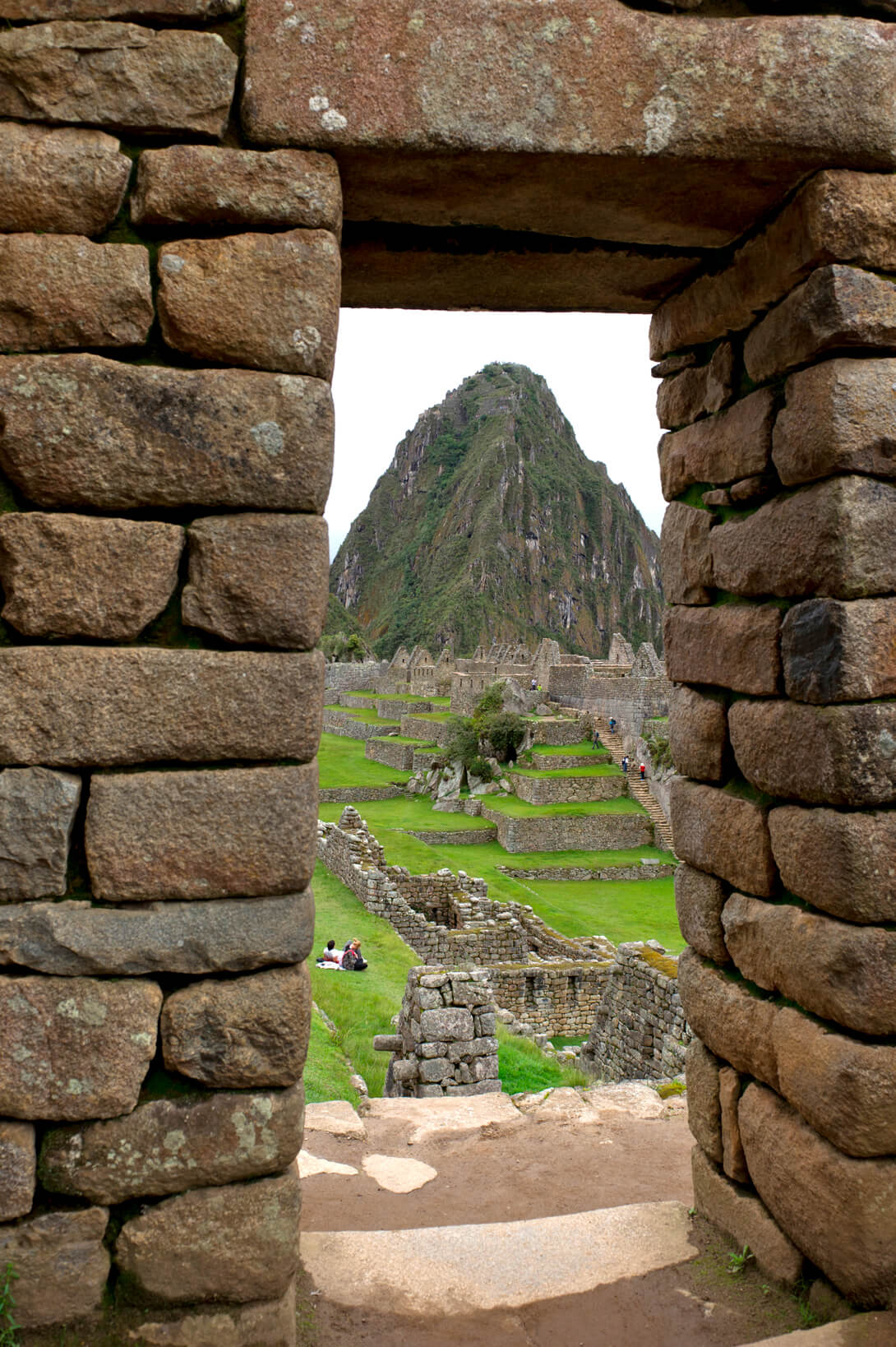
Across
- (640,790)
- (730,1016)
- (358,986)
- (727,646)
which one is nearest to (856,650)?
(727,646)

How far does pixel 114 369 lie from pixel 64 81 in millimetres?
846

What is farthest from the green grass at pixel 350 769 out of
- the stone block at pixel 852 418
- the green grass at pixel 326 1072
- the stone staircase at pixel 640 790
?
the stone block at pixel 852 418

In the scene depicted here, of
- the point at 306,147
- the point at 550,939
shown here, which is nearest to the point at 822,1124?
the point at 306,147

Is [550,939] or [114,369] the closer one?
[114,369]

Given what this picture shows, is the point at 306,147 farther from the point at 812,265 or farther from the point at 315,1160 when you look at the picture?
the point at 315,1160

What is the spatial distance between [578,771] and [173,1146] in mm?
33380

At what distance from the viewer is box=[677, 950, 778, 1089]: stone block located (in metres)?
3.45

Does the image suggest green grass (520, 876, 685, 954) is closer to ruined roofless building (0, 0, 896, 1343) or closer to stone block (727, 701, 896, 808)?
stone block (727, 701, 896, 808)

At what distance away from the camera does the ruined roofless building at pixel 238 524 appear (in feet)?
8.64

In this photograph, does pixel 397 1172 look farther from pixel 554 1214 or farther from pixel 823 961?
pixel 823 961

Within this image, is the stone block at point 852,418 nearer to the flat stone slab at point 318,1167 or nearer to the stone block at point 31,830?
the stone block at point 31,830

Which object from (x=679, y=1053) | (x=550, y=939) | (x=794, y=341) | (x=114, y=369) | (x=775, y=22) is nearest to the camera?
(x=114, y=369)

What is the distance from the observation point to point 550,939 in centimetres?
1689

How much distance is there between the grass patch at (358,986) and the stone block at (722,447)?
5861 millimetres
